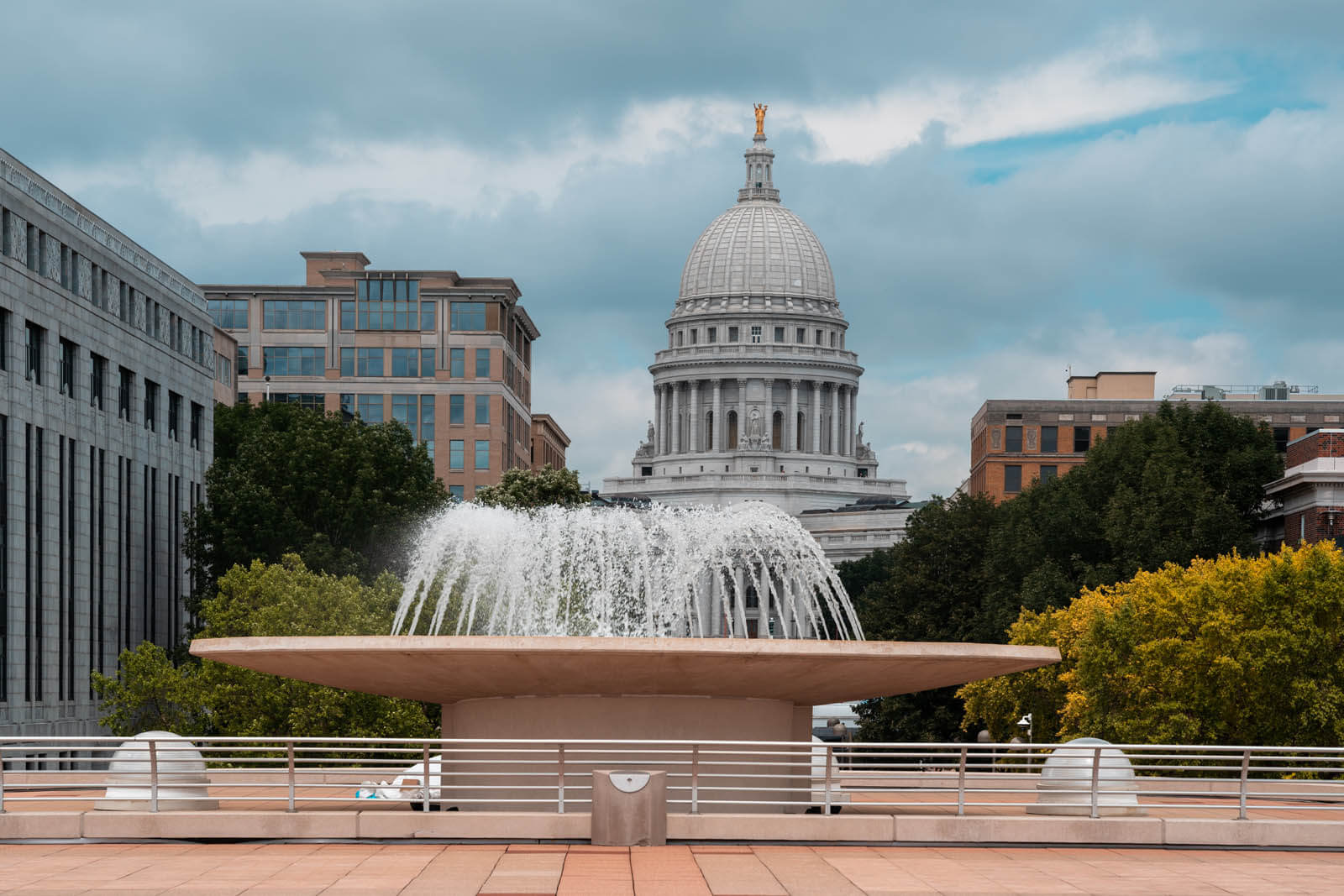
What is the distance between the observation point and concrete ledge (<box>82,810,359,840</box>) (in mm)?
25672

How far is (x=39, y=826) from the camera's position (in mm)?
25625

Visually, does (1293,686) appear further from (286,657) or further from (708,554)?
(286,657)

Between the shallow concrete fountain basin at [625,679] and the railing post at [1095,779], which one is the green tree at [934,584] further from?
the railing post at [1095,779]

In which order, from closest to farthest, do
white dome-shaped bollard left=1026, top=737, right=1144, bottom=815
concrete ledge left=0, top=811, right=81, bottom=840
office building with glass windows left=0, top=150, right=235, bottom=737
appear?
1. concrete ledge left=0, top=811, right=81, bottom=840
2. white dome-shaped bollard left=1026, top=737, right=1144, bottom=815
3. office building with glass windows left=0, top=150, right=235, bottom=737

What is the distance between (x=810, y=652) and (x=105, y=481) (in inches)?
1822

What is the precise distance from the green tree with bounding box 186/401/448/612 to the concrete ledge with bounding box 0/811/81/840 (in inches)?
1626

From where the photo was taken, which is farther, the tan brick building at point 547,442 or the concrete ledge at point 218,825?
the tan brick building at point 547,442

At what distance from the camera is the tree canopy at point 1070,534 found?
71.6m

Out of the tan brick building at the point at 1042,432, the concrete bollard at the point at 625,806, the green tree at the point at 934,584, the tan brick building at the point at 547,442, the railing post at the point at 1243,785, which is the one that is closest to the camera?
the concrete bollard at the point at 625,806

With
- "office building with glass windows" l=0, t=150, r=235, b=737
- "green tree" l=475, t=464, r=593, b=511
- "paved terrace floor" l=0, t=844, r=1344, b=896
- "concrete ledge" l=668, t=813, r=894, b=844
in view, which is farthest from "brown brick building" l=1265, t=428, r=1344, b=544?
"concrete ledge" l=668, t=813, r=894, b=844

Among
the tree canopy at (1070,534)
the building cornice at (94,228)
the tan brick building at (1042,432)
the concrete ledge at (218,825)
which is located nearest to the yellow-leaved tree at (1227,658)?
the tree canopy at (1070,534)

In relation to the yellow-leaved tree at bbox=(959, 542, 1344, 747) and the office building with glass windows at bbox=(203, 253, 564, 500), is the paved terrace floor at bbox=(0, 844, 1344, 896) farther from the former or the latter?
the office building with glass windows at bbox=(203, 253, 564, 500)

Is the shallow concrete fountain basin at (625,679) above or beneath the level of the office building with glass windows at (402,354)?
beneath

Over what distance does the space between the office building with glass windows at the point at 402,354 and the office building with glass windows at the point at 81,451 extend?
41.0 meters
